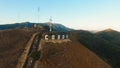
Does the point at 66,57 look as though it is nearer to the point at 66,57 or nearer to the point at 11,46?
the point at 66,57

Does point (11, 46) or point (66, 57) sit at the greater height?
point (11, 46)

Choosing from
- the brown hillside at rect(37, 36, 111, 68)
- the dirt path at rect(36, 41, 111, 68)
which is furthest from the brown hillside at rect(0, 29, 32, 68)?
the brown hillside at rect(37, 36, 111, 68)

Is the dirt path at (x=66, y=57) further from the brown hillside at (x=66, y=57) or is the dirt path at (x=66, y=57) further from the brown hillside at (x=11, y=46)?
the brown hillside at (x=11, y=46)

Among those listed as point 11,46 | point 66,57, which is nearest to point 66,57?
point 66,57

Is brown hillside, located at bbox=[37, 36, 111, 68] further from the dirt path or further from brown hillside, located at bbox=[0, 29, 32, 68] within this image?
brown hillside, located at bbox=[0, 29, 32, 68]

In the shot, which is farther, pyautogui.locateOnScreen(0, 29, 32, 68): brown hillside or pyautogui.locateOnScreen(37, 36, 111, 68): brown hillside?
pyautogui.locateOnScreen(0, 29, 32, 68): brown hillside

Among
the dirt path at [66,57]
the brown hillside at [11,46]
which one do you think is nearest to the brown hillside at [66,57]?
the dirt path at [66,57]
